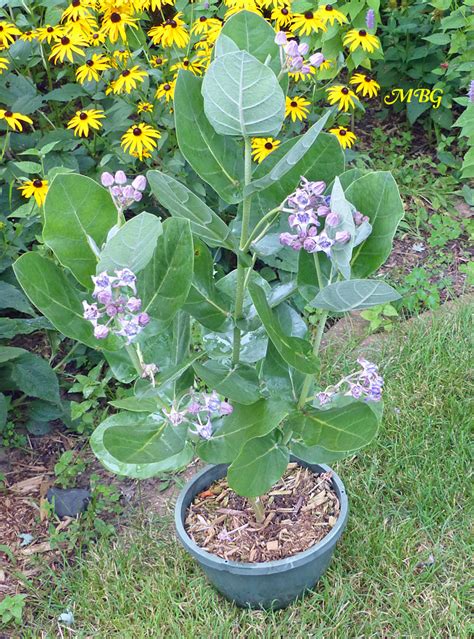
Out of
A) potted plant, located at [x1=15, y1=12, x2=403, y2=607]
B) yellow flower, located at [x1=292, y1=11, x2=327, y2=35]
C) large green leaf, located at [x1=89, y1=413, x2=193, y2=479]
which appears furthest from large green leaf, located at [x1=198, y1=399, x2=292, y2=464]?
yellow flower, located at [x1=292, y1=11, x2=327, y2=35]

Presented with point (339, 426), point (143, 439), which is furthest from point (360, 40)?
point (143, 439)

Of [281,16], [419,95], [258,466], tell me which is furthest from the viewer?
[419,95]

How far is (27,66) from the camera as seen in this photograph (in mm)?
3203

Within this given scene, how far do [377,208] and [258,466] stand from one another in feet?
2.00

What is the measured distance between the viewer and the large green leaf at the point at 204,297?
1558 millimetres

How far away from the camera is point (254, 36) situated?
1.47 metres

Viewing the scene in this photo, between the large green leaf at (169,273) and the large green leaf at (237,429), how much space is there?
0.36m

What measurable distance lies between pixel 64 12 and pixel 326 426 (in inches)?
85.0

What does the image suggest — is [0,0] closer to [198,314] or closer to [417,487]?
[198,314]

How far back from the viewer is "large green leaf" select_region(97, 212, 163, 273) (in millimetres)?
1235

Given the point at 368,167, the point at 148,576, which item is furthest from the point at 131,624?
the point at 368,167

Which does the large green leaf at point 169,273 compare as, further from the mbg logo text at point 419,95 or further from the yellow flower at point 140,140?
the mbg logo text at point 419,95

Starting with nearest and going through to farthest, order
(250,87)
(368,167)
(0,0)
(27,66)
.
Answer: (250,87), (0,0), (27,66), (368,167)

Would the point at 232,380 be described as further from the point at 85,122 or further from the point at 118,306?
the point at 85,122
